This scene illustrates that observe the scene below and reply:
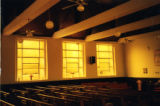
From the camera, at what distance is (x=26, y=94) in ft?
26.8

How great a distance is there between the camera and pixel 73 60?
13.3 m

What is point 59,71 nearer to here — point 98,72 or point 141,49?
point 98,72

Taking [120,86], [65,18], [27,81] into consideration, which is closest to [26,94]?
[27,81]

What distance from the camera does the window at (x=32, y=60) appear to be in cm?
1146

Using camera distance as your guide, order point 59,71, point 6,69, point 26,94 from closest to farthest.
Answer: point 26,94, point 6,69, point 59,71

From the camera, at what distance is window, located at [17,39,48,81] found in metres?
11.5

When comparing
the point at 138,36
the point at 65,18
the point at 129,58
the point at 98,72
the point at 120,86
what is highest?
the point at 65,18

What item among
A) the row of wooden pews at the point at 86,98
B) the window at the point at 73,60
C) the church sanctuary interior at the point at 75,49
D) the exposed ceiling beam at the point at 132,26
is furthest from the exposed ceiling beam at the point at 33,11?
the window at the point at 73,60

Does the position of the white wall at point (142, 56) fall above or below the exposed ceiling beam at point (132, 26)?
below

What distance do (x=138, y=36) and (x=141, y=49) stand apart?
4.21 feet

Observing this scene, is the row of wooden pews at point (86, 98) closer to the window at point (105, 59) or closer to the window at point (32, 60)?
the window at point (32, 60)

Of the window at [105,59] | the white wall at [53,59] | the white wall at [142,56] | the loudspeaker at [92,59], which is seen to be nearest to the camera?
the white wall at [53,59]

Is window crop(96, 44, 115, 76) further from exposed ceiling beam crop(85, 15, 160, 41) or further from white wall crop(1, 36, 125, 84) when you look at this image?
exposed ceiling beam crop(85, 15, 160, 41)

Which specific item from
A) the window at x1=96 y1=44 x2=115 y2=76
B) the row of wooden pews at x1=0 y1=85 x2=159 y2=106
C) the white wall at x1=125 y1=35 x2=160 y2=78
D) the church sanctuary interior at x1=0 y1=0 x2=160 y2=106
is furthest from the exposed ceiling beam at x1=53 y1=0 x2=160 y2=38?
the white wall at x1=125 y1=35 x2=160 y2=78
